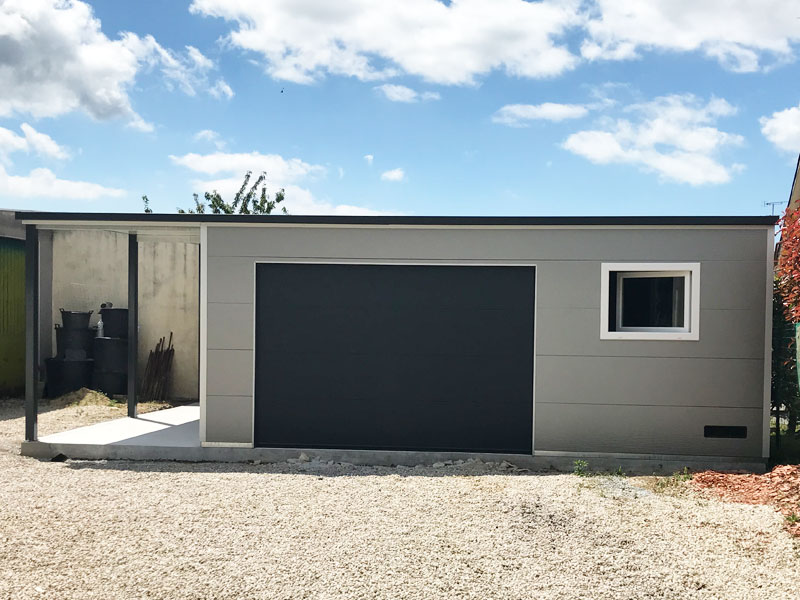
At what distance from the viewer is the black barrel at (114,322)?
→ 34.9 feet

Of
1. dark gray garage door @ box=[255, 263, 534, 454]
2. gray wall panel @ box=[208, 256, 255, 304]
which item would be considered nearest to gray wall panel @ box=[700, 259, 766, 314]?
dark gray garage door @ box=[255, 263, 534, 454]

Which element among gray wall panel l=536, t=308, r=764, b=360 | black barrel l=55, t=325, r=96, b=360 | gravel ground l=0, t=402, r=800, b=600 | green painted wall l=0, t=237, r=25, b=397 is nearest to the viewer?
gravel ground l=0, t=402, r=800, b=600

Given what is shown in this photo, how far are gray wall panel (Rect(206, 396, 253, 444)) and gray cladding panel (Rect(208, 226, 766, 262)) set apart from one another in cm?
157

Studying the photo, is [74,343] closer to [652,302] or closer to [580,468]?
[580,468]

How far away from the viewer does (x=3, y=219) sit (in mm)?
11070

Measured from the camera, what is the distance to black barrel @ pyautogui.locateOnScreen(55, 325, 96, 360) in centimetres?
1082

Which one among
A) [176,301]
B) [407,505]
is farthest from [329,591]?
[176,301]

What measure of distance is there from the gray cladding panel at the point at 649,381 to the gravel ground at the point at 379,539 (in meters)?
0.96

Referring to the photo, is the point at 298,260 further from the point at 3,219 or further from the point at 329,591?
the point at 3,219

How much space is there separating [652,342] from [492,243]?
192 cm

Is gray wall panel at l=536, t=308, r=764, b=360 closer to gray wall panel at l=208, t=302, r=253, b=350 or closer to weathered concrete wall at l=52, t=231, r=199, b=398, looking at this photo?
gray wall panel at l=208, t=302, r=253, b=350

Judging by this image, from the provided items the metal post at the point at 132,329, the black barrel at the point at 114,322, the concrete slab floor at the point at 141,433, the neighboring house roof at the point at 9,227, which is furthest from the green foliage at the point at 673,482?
the neighboring house roof at the point at 9,227

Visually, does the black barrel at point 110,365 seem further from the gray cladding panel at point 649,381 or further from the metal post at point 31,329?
the gray cladding panel at point 649,381

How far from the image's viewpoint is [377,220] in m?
6.85
